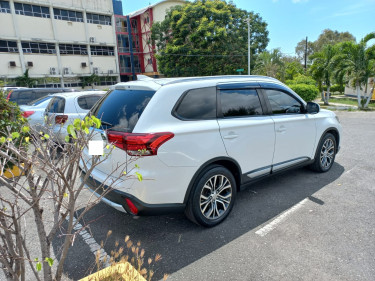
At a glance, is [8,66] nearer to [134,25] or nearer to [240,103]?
[134,25]

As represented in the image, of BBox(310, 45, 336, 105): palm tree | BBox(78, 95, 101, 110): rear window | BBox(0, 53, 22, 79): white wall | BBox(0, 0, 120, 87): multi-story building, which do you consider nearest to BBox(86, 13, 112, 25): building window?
BBox(0, 0, 120, 87): multi-story building

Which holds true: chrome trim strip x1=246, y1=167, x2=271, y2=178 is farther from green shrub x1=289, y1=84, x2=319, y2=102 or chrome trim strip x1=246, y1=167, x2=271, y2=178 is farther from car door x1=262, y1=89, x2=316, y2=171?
green shrub x1=289, y1=84, x2=319, y2=102

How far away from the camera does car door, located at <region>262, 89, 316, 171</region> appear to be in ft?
12.4

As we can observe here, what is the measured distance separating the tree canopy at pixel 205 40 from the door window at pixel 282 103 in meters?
22.8

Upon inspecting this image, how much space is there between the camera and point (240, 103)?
342 centimetres

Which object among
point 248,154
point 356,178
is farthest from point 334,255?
point 356,178

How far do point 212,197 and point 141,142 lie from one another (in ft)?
4.02

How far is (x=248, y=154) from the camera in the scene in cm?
337

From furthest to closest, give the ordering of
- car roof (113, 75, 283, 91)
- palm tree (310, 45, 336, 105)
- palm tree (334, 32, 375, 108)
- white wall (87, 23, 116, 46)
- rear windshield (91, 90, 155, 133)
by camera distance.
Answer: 1. white wall (87, 23, 116, 46)
2. palm tree (310, 45, 336, 105)
3. palm tree (334, 32, 375, 108)
4. car roof (113, 75, 283, 91)
5. rear windshield (91, 90, 155, 133)

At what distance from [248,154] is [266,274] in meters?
1.47

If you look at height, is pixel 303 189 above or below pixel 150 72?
below

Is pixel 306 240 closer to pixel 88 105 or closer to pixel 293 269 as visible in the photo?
pixel 293 269

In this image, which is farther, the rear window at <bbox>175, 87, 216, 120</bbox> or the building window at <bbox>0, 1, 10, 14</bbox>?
the building window at <bbox>0, 1, 10, 14</bbox>

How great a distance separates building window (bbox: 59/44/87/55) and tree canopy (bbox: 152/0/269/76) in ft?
42.1
